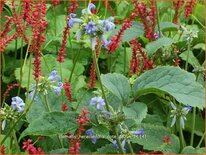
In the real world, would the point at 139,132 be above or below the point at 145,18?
below

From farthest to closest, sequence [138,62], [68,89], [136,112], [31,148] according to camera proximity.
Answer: [138,62] < [68,89] < [136,112] < [31,148]

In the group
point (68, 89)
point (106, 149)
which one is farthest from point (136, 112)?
point (68, 89)

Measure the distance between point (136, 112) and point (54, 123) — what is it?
0.78 ft

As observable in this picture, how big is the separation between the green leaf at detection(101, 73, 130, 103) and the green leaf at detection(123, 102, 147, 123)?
3 cm

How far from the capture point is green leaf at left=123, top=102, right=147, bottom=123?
1437mm

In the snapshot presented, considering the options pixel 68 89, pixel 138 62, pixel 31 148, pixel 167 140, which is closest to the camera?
pixel 31 148

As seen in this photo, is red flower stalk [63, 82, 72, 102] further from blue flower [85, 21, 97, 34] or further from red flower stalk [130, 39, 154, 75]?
blue flower [85, 21, 97, 34]

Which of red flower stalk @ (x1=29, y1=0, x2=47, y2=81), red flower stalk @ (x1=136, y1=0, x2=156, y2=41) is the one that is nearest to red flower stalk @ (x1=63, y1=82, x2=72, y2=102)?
red flower stalk @ (x1=29, y1=0, x2=47, y2=81)

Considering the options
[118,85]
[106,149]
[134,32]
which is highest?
[134,32]

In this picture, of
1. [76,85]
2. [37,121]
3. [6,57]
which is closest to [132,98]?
[37,121]

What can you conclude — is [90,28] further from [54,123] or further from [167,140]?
[167,140]

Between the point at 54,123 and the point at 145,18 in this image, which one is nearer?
the point at 54,123

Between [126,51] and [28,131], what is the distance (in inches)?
38.6

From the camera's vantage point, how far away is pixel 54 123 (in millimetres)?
1516
